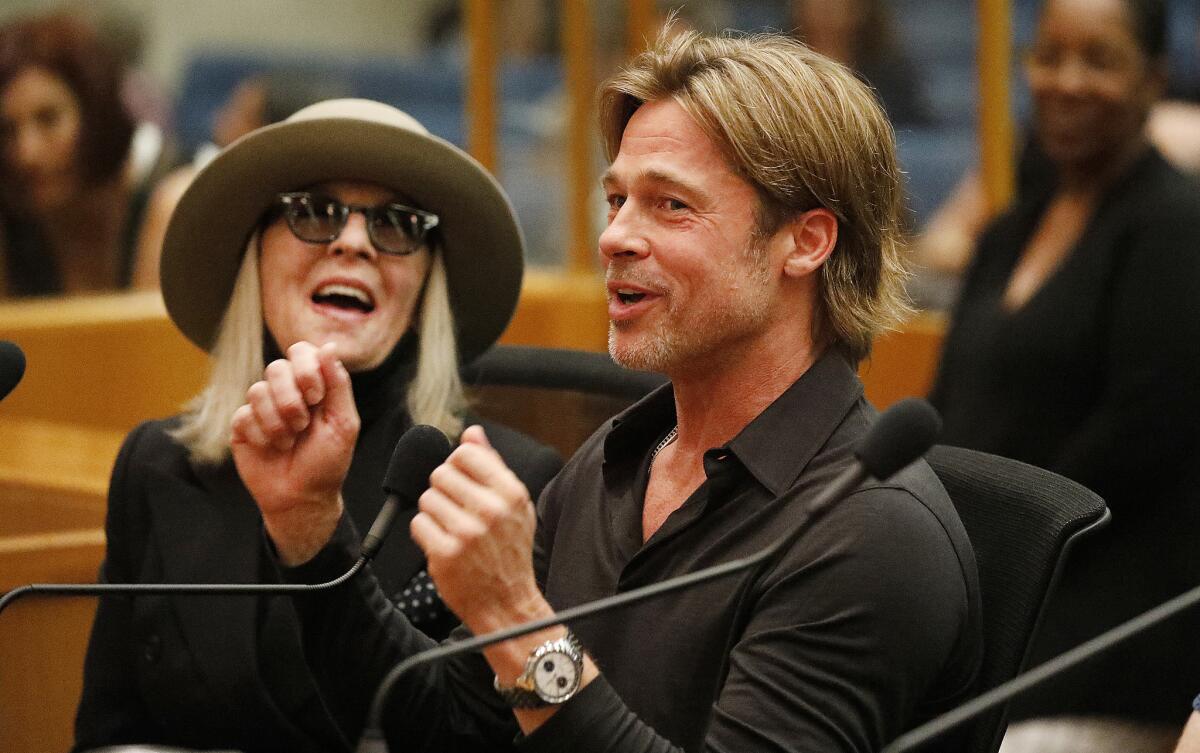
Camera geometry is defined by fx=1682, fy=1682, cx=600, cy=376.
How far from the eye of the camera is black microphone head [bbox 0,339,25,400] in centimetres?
170

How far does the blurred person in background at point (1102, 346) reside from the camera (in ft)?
8.46

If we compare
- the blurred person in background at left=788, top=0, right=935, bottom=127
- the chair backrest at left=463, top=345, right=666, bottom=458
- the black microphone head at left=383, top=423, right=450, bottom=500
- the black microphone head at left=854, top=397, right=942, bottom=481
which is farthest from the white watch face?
the blurred person in background at left=788, top=0, right=935, bottom=127

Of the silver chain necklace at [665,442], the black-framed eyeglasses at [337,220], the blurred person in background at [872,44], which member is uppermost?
the blurred person in background at [872,44]

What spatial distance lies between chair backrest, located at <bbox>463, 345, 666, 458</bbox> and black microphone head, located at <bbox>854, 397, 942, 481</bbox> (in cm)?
97

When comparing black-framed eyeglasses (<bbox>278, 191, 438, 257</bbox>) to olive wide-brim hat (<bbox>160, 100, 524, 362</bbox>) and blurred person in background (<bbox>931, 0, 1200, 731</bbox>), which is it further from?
blurred person in background (<bbox>931, 0, 1200, 731</bbox>)

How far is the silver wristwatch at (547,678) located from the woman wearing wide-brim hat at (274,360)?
0.60 meters

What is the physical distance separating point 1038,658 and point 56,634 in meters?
1.47

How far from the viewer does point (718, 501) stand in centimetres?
172

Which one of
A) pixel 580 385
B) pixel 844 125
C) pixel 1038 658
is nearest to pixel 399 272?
pixel 580 385

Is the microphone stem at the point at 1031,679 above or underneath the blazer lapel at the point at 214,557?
above

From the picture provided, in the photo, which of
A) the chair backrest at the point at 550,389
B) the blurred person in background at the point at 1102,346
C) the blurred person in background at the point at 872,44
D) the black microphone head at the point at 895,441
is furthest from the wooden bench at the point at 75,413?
the black microphone head at the point at 895,441

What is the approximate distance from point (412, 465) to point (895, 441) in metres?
0.49

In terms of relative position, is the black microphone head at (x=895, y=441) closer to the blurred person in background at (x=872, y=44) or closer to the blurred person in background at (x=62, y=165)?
the blurred person in background at (x=872, y=44)

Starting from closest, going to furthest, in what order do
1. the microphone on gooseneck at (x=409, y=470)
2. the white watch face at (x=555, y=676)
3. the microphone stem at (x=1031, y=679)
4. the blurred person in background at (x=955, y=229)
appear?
1. the microphone stem at (x=1031, y=679)
2. the white watch face at (x=555, y=676)
3. the microphone on gooseneck at (x=409, y=470)
4. the blurred person in background at (x=955, y=229)
